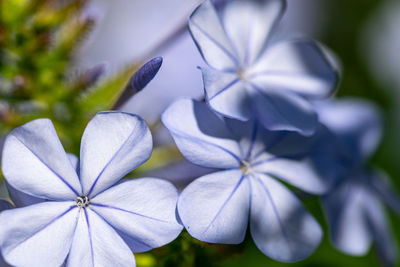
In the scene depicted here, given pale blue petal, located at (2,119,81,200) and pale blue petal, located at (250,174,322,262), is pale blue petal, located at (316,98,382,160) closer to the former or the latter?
pale blue petal, located at (250,174,322,262)

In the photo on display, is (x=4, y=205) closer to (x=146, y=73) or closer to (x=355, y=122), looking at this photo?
(x=146, y=73)

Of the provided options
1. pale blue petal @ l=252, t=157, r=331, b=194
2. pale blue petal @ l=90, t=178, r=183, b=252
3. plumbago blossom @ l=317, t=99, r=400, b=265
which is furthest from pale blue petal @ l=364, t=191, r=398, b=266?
pale blue petal @ l=90, t=178, r=183, b=252

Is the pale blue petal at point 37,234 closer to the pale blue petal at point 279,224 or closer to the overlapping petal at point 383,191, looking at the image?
the pale blue petal at point 279,224

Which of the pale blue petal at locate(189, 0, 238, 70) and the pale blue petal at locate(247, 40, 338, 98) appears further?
the pale blue petal at locate(247, 40, 338, 98)

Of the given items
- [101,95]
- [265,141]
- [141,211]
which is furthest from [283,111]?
[101,95]

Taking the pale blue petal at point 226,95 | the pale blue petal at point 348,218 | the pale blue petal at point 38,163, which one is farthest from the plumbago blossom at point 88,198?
the pale blue petal at point 348,218

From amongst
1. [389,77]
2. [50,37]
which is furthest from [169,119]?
[389,77]
